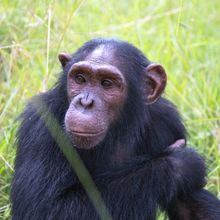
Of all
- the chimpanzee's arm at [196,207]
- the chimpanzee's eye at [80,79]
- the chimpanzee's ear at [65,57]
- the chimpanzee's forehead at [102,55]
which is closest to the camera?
the chimpanzee's eye at [80,79]

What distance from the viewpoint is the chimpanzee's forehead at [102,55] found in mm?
6020

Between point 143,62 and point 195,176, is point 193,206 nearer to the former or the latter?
point 195,176

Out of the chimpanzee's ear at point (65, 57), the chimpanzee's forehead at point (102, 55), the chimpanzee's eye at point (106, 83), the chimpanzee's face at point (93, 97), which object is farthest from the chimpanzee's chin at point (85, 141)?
the chimpanzee's ear at point (65, 57)

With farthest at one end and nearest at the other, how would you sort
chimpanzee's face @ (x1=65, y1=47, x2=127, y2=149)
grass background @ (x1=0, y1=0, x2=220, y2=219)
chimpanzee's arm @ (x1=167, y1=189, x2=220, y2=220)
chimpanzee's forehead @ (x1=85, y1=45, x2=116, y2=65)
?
1. grass background @ (x1=0, y1=0, x2=220, y2=219)
2. chimpanzee's arm @ (x1=167, y1=189, x2=220, y2=220)
3. chimpanzee's forehead @ (x1=85, y1=45, x2=116, y2=65)
4. chimpanzee's face @ (x1=65, y1=47, x2=127, y2=149)

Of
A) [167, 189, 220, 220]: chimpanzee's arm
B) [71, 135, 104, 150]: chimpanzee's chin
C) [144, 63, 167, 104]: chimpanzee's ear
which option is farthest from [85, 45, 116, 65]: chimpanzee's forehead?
[167, 189, 220, 220]: chimpanzee's arm

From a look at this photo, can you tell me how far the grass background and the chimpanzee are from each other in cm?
61

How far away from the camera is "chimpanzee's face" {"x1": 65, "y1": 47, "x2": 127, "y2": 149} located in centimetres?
559

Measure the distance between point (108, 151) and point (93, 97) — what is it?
0.53 metres

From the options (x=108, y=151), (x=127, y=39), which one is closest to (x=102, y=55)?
(x=108, y=151)

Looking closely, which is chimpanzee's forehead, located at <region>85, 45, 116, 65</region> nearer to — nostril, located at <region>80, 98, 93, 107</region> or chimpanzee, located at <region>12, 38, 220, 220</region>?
chimpanzee, located at <region>12, 38, 220, 220</region>

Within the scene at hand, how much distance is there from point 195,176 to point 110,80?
3.14 feet

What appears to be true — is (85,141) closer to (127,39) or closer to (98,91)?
(98,91)

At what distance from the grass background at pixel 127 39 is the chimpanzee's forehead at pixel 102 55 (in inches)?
26.7

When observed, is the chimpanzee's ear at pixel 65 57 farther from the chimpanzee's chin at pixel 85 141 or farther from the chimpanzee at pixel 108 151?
the chimpanzee's chin at pixel 85 141
